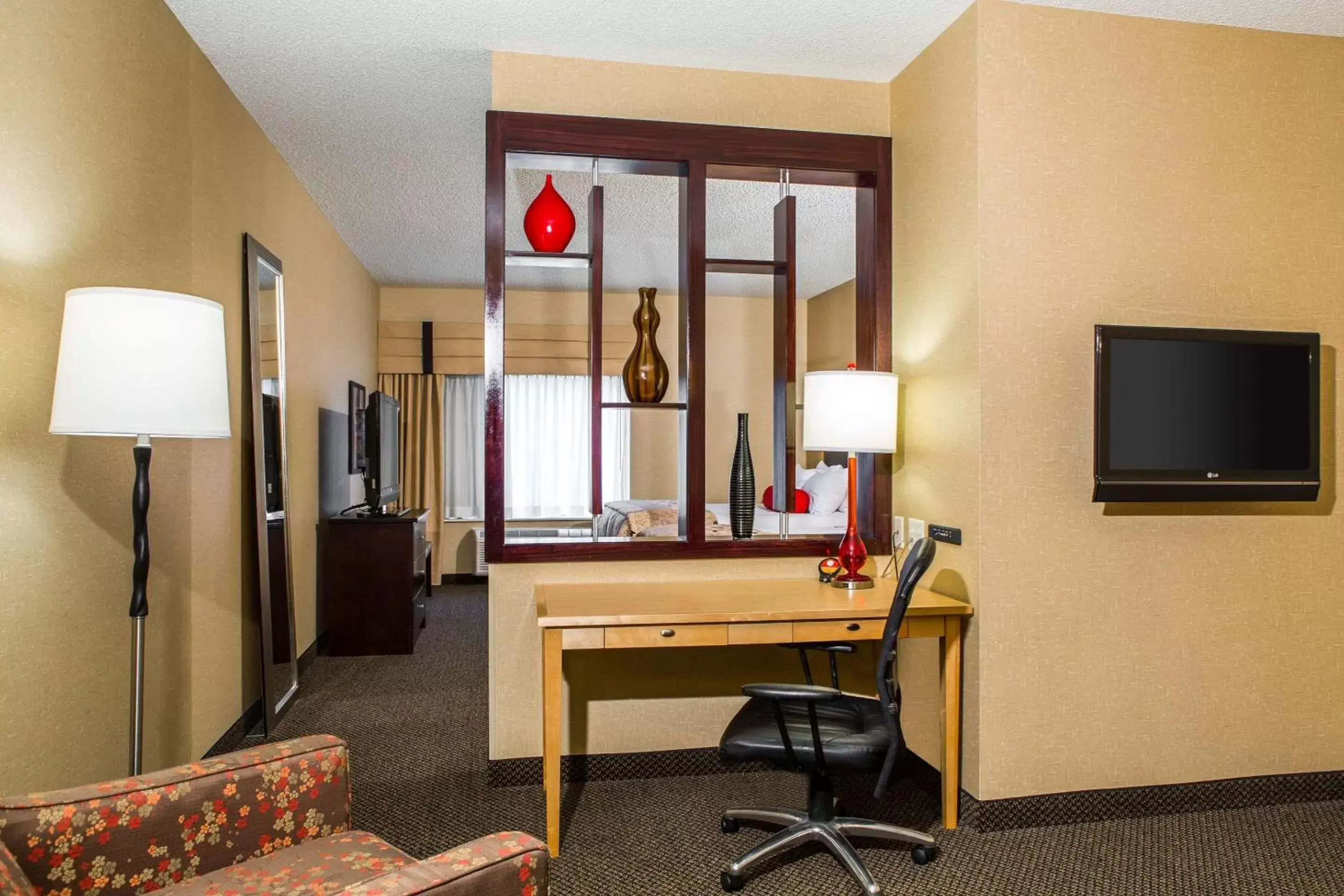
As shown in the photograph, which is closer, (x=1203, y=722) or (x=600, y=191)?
(x=1203, y=722)

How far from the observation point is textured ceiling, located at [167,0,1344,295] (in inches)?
113

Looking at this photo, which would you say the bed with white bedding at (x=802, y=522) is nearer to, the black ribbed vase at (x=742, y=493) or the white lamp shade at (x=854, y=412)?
the black ribbed vase at (x=742, y=493)

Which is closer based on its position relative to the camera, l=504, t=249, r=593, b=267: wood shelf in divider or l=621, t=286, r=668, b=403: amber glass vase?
l=504, t=249, r=593, b=267: wood shelf in divider

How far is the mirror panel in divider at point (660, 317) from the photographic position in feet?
10.5

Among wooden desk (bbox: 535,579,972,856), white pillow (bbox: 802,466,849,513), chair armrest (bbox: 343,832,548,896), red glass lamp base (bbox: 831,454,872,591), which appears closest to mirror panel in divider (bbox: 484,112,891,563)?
red glass lamp base (bbox: 831,454,872,591)

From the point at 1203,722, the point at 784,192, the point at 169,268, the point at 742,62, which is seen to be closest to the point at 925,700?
the point at 1203,722

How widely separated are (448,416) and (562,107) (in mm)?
5103

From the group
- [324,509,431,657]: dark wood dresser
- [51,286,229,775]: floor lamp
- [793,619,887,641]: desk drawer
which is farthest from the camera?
[324,509,431,657]: dark wood dresser

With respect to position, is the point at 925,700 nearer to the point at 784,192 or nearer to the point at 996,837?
the point at 996,837

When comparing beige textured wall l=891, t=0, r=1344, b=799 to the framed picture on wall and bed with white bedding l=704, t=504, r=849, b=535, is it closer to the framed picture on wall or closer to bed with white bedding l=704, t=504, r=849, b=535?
bed with white bedding l=704, t=504, r=849, b=535

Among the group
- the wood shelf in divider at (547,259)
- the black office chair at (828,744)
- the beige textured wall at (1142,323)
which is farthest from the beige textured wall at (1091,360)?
the wood shelf in divider at (547,259)

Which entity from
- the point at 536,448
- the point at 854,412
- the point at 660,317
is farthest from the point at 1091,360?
the point at 536,448

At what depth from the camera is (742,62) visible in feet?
10.8

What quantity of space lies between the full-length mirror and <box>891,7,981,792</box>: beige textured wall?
259 centimetres
